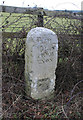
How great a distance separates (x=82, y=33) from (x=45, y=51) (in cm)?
125

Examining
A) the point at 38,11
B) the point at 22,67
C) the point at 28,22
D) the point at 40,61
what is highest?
the point at 38,11

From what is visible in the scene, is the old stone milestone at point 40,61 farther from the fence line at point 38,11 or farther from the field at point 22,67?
the fence line at point 38,11

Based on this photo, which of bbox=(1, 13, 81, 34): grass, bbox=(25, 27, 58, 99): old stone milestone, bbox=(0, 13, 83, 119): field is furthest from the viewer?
bbox=(1, 13, 81, 34): grass

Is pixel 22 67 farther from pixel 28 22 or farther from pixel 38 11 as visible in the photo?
pixel 38 11

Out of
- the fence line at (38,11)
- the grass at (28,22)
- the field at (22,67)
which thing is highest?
the fence line at (38,11)

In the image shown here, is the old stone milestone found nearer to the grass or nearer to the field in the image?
the field

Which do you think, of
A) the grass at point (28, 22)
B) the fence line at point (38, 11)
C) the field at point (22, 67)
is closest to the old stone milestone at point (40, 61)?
the field at point (22, 67)

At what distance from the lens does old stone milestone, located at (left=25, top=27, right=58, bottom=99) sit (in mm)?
2113

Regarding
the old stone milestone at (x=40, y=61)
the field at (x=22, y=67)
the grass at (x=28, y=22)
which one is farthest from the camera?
the grass at (x=28, y=22)

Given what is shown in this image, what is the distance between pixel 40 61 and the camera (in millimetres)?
2189

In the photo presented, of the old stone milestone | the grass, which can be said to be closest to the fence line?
the grass

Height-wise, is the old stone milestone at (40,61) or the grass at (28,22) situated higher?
the grass at (28,22)

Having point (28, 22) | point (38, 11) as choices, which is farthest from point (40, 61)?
point (38, 11)

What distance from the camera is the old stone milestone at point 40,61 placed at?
2113 mm
